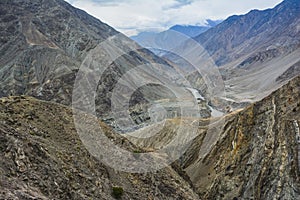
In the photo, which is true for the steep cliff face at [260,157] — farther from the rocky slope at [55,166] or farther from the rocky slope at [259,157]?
the rocky slope at [55,166]

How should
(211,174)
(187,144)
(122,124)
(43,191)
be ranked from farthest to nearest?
(122,124), (187,144), (211,174), (43,191)

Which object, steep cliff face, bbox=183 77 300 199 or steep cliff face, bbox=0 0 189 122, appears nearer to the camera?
steep cliff face, bbox=183 77 300 199

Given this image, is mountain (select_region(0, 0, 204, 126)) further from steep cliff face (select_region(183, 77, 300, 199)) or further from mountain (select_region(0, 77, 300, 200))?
mountain (select_region(0, 77, 300, 200))

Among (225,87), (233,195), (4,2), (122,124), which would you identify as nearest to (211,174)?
(233,195)

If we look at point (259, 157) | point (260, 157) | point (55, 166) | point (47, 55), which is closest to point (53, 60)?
point (47, 55)

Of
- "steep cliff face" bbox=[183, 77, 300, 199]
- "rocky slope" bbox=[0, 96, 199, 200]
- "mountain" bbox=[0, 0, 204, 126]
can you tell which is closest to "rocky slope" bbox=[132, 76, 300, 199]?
"steep cliff face" bbox=[183, 77, 300, 199]

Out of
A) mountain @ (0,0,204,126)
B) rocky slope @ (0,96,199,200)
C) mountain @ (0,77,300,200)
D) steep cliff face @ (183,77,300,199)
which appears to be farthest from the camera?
mountain @ (0,0,204,126)

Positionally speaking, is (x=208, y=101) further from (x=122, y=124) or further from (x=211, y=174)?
(x=211, y=174)

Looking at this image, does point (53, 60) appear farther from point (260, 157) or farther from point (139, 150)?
point (260, 157)

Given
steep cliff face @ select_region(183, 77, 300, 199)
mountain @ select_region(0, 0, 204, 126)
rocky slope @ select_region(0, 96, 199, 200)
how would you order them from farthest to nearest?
mountain @ select_region(0, 0, 204, 126) < steep cliff face @ select_region(183, 77, 300, 199) < rocky slope @ select_region(0, 96, 199, 200)
